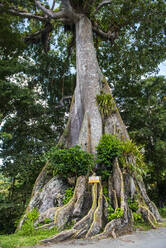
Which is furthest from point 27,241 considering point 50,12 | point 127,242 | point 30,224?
point 50,12

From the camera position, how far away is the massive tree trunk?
13.1 ft

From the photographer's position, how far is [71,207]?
14.3ft

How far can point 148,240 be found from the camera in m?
3.46

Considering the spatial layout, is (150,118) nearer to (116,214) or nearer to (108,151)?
(108,151)

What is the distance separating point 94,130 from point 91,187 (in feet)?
6.33

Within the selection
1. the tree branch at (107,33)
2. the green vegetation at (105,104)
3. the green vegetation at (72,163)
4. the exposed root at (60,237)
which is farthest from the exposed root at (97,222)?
the tree branch at (107,33)

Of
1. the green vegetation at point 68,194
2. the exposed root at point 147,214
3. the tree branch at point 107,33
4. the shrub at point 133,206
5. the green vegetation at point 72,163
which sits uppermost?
the tree branch at point 107,33

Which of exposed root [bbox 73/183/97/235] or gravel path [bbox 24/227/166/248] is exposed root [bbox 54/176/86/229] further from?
gravel path [bbox 24/227/166/248]

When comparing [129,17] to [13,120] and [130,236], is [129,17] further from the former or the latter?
[130,236]

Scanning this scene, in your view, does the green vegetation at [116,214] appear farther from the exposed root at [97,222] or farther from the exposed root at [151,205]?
the exposed root at [151,205]

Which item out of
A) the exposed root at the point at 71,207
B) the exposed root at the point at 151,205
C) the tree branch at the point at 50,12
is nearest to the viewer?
the exposed root at the point at 71,207

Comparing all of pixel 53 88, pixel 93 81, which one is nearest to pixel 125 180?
pixel 93 81

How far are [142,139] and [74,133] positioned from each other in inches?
194

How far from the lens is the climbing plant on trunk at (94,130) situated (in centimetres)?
420
